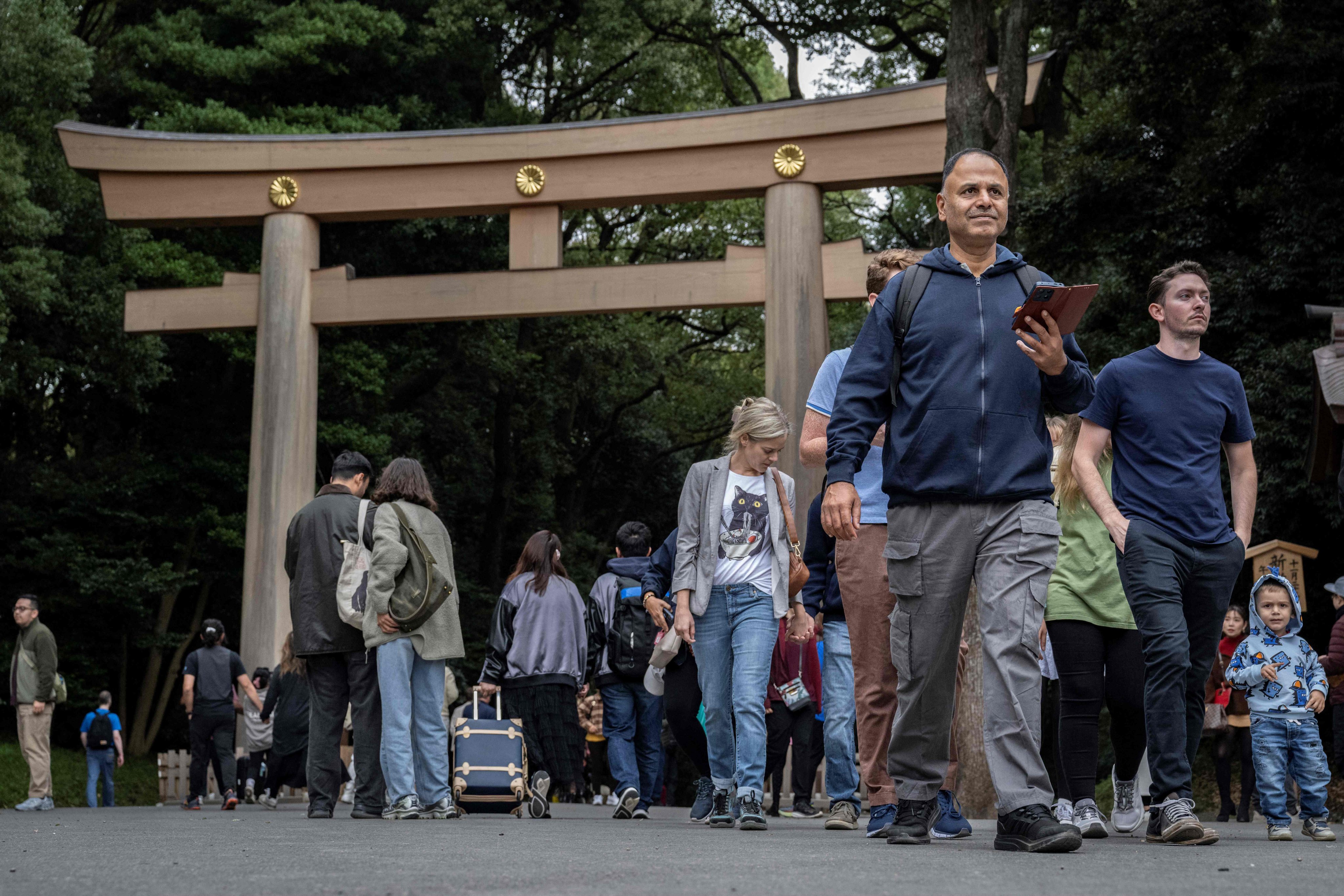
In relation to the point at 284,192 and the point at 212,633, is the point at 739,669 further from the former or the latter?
the point at 284,192

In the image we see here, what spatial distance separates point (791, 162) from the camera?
1412 cm

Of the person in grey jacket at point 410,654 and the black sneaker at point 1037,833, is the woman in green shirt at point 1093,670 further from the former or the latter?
the person in grey jacket at point 410,654

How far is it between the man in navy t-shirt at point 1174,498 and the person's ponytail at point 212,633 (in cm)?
863

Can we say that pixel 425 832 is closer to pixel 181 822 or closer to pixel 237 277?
pixel 181 822

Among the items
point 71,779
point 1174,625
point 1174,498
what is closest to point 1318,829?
point 1174,625

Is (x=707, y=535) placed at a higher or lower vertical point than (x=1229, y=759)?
higher

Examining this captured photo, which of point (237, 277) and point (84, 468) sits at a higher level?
point (237, 277)

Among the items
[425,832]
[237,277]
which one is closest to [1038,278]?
[425,832]

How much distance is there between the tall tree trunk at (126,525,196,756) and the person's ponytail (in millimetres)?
9285

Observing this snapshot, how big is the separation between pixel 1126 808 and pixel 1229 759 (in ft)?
20.9

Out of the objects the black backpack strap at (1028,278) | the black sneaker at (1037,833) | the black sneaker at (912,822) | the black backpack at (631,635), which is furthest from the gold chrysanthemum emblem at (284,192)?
the black sneaker at (1037,833)

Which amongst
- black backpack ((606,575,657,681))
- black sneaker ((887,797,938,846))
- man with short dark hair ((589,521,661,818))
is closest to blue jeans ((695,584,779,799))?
black sneaker ((887,797,938,846))

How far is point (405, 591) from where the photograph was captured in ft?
24.3

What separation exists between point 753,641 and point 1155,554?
1.76 meters
